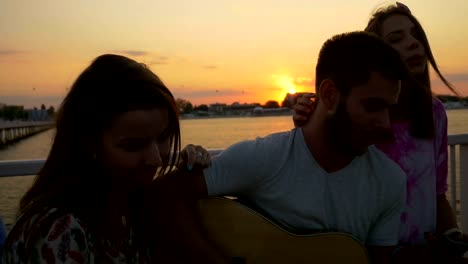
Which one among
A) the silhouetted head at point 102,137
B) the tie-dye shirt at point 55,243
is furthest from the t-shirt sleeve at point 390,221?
the tie-dye shirt at point 55,243

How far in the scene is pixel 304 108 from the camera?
205 centimetres

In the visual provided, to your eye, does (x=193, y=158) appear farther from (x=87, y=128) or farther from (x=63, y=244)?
(x=63, y=244)

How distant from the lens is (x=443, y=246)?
6.93 feet

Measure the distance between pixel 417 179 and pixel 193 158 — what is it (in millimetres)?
1075

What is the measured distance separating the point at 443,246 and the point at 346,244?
1.64 feet

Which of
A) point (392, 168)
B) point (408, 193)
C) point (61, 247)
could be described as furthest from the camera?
point (408, 193)

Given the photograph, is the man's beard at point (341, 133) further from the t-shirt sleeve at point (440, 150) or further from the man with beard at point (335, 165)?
the t-shirt sleeve at point (440, 150)

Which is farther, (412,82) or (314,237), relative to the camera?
(412,82)

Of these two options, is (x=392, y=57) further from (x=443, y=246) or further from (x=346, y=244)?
(x=443, y=246)

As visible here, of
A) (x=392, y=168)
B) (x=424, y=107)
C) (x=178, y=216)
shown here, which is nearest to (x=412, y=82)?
(x=424, y=107)

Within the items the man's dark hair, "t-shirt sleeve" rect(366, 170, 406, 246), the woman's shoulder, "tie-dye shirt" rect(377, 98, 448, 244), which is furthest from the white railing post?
the man's dark hair

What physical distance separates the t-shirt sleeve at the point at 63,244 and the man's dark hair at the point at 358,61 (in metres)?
1.08

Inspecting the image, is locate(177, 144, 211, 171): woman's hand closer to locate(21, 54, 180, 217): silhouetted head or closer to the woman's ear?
locate(21, 54, 180, 217): silhouetted head

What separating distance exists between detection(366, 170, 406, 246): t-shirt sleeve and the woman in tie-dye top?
0.15m
